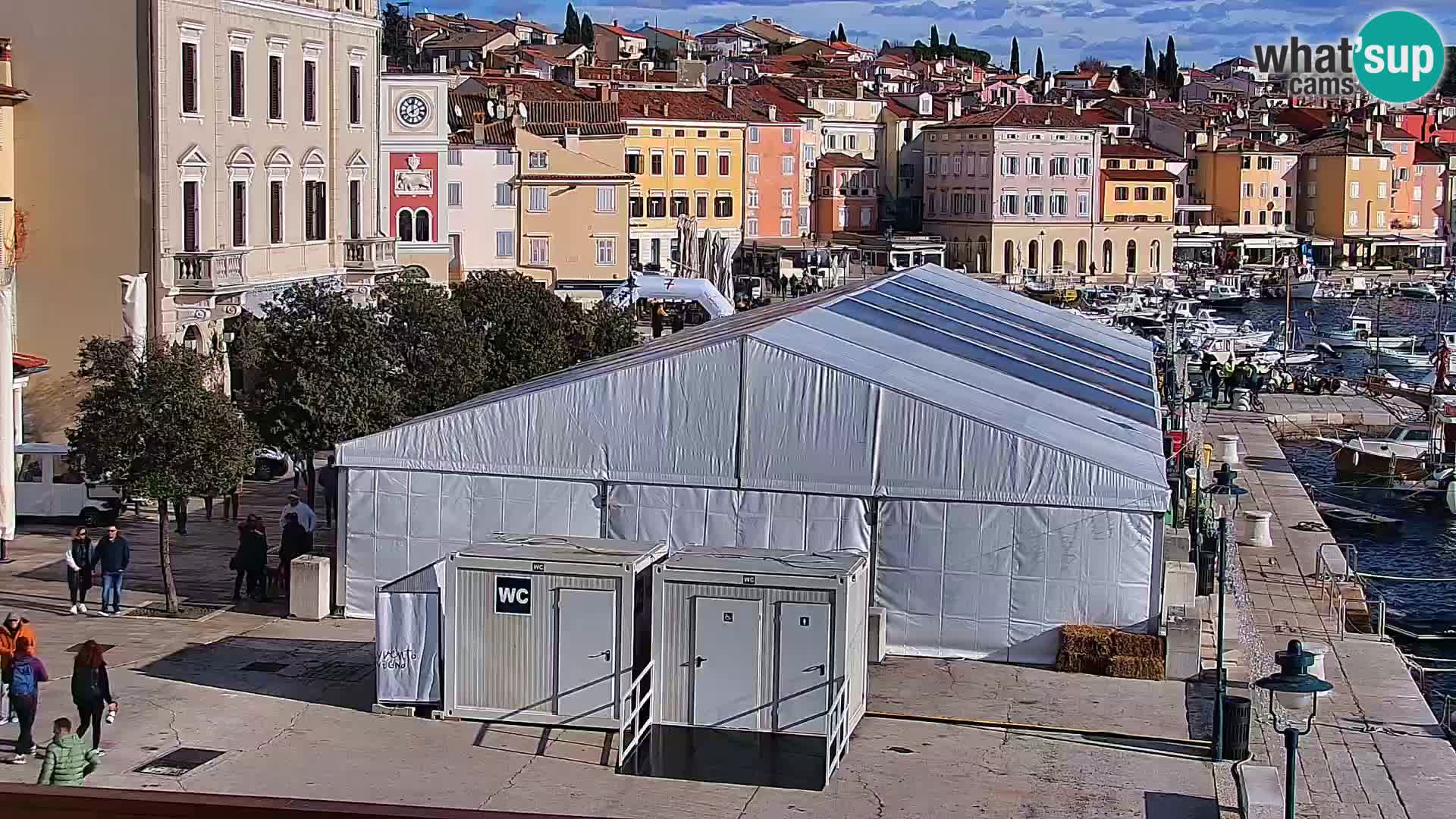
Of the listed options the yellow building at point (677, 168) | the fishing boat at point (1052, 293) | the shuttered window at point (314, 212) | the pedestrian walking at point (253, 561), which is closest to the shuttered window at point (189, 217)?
the shuttered window at point (314, 212)

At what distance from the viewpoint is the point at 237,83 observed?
32156 mm

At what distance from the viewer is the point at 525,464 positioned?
1781cm

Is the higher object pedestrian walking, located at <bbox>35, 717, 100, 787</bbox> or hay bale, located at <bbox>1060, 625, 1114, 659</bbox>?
pedestrian walking, located at <bbox>35, 717, 100, 787</bbox>

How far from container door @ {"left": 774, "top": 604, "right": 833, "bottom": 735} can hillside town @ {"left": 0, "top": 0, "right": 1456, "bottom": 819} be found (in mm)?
29

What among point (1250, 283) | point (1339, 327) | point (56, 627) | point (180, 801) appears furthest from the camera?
point (1250, 283)

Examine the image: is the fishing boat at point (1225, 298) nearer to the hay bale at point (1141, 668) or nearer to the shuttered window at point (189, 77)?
the shuttered window at point (189, 77)

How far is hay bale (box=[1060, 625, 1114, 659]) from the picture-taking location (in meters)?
16.5

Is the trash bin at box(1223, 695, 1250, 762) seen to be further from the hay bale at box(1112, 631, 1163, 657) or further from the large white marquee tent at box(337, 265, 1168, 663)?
the large white marquee tent at box(337, 265, 1168, 663)

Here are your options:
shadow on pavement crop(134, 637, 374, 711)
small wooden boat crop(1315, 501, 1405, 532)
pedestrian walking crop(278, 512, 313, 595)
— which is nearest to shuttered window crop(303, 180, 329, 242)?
pedestrian walking crop(278, 512, 313, 595)

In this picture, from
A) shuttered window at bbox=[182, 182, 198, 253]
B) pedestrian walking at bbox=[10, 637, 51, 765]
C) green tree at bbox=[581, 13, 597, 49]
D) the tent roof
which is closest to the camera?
pedestrian walking at bbox=[10, 637, 51, 765]

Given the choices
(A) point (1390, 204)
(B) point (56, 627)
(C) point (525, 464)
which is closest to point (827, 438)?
(C) point (525, 464)

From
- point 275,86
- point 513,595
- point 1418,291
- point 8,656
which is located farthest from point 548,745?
point 1418,291

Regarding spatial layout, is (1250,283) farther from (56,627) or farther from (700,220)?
(56,627)

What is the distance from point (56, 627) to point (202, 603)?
162 centimetres
